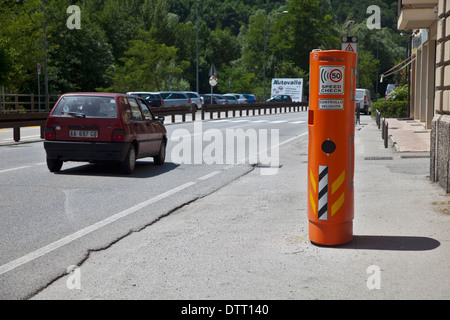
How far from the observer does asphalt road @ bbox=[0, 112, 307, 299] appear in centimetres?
550

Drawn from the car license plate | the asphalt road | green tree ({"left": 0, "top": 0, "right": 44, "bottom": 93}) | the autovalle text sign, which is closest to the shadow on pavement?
the asphalt road

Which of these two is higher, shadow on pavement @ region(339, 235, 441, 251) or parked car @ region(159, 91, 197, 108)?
parked car @ region(159, 91, 197, 108)

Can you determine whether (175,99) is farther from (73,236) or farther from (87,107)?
(73,236)

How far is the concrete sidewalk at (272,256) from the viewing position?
180 inches

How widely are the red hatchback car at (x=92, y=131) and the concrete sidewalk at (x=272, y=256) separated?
118 inches

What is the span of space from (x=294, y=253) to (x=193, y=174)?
6.21 m

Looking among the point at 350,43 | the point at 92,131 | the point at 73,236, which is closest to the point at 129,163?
the point at 92,131

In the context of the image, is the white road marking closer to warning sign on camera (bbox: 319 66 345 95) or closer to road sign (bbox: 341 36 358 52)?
warning sign on camera (bbox: 319 66 345 95)

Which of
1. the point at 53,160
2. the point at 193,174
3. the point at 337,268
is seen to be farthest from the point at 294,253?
the point at 53,160

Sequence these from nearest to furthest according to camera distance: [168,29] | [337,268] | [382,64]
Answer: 1. [337,268]
2. [168,29]
3. [382,64]

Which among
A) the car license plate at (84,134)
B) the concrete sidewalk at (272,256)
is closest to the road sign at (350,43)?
the car license plate at (84,134)

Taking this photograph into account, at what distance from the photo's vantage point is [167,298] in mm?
4387

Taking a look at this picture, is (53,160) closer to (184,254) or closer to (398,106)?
(184,254)

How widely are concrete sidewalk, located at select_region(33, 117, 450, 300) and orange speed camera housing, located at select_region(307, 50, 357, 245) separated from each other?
25cm
